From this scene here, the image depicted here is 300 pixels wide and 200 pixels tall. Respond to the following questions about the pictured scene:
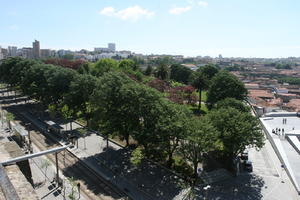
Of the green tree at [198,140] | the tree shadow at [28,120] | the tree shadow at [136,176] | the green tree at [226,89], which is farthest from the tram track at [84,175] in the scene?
the green tree at [226,89]

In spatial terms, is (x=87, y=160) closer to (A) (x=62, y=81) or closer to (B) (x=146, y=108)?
(B) (x=146, y=108)

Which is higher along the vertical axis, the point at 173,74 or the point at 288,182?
the point at 173,74

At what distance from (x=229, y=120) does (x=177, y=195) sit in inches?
382

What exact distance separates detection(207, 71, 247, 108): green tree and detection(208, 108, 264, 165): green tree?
1947cm

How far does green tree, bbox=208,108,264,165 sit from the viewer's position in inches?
938

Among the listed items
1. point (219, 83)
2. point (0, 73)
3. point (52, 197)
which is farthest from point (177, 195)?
point (0, 73)

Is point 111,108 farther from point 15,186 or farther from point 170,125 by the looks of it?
point 15,186

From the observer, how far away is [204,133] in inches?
882

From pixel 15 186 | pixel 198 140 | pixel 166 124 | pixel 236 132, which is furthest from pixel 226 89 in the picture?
pixel 15 186

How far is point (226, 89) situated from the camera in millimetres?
45062

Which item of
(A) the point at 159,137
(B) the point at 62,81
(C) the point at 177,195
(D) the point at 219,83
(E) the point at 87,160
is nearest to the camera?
(C) the point at 177,195

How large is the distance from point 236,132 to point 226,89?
22636 millimetres

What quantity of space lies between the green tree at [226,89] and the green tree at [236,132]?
19.5m

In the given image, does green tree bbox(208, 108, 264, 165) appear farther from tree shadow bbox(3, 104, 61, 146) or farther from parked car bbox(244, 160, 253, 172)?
tree shadow bbox(3, 104, 61, 146)
